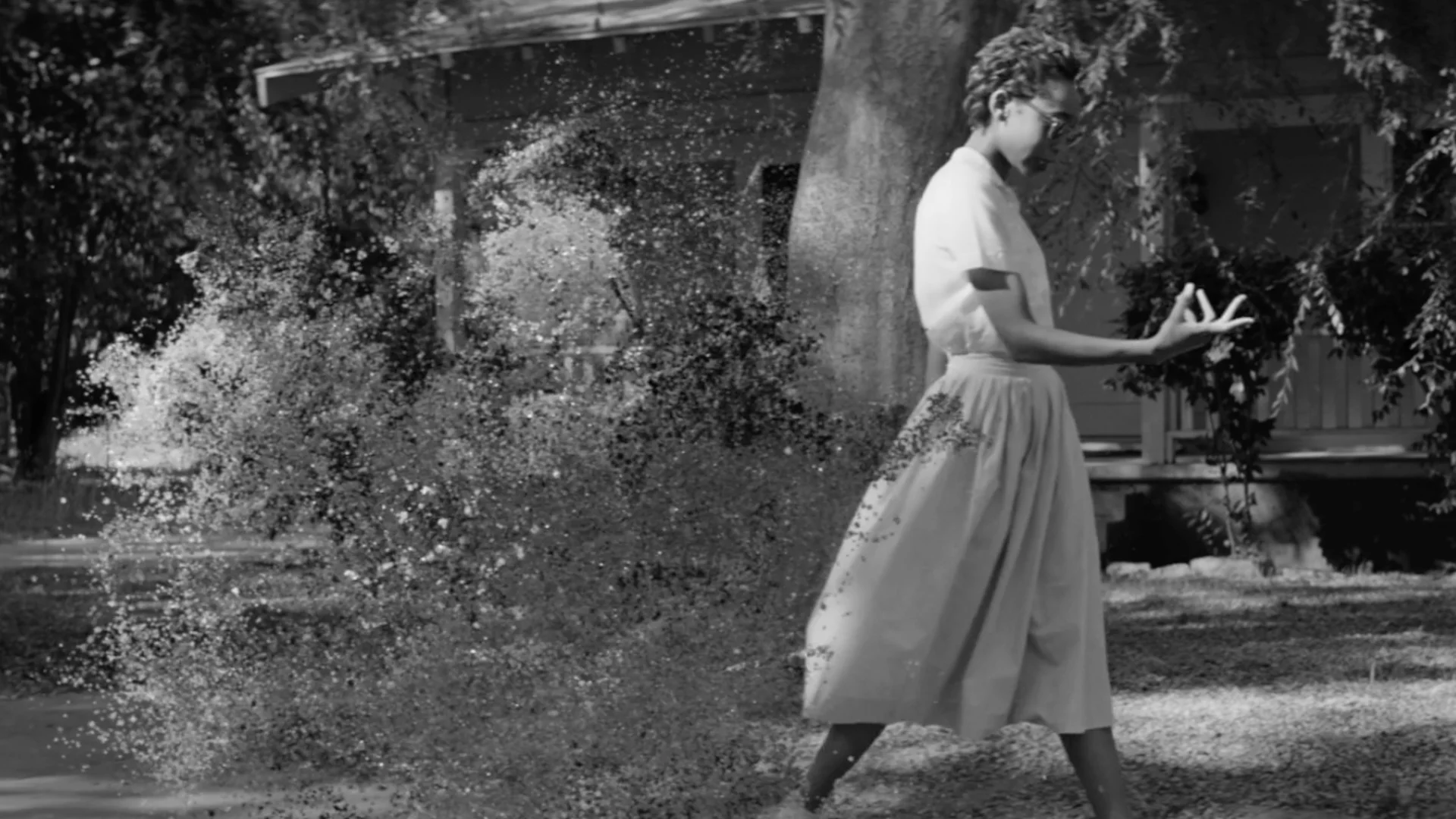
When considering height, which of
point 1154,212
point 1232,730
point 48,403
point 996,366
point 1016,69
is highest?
point 1016,69

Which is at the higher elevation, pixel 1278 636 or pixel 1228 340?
pixel 1228 340

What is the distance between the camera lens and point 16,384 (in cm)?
2533

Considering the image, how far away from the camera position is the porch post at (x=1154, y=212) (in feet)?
34.7

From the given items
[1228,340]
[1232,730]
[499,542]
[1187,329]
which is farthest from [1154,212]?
[499,542]

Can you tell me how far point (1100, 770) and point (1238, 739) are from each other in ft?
7.08

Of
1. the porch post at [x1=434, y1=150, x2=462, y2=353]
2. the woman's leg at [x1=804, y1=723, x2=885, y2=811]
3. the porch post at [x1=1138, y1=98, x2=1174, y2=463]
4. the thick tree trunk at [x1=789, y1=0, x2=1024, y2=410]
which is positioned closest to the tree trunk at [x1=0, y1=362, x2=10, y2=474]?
the porch post at [x1=1138, y1=98, x2=1174, y2=463]

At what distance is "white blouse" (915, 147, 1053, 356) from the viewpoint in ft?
16.1

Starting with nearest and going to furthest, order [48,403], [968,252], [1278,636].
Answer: [968,252] < [1278,636] < [48,403]

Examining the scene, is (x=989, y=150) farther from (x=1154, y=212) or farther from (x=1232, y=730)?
(x=1154, y=212)

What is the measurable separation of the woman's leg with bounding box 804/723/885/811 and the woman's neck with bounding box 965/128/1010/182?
1.27m

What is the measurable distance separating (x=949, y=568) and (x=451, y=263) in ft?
4.31

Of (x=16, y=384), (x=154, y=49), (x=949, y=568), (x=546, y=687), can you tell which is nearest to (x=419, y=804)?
(x=546, y=687)

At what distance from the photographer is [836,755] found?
504cm

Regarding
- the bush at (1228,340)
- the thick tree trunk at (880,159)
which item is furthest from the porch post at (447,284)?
the bush at (1228,340)
